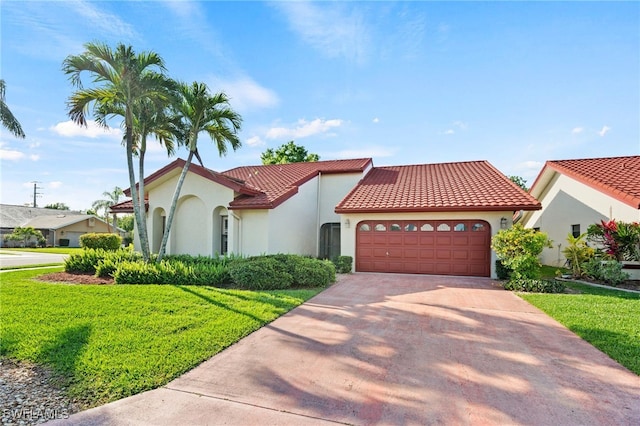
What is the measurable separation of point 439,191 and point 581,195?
637cm

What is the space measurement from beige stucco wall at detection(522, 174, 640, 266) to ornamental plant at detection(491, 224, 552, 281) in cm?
458

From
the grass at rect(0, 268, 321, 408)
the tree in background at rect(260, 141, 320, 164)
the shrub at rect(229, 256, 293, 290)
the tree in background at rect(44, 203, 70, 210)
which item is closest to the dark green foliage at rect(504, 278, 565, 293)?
the grass at rect(0, 268, 321, 408)

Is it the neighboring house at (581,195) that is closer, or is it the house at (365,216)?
the neighboring house at (581,195)

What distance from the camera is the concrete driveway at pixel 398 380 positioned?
10.6 ft

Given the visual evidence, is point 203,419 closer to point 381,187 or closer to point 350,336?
point 350,336

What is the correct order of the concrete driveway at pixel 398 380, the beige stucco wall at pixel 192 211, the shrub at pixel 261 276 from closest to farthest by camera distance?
1. the concrete driveway at pixel 398 380
2. the shrub at pixel 261 276
3. the beige stucco wall at pixel 192 211

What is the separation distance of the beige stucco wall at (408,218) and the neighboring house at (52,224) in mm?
44164

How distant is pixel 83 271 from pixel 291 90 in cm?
1161

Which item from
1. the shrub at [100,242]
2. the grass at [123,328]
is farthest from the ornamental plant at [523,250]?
the shrub at [100,242]

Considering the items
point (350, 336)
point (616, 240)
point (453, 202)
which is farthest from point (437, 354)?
point (616, 240)

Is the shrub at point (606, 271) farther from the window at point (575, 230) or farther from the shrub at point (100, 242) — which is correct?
the shrub at point (100, 242)

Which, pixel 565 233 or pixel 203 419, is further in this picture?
pixel 565 233

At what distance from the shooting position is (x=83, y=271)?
39.5 ft

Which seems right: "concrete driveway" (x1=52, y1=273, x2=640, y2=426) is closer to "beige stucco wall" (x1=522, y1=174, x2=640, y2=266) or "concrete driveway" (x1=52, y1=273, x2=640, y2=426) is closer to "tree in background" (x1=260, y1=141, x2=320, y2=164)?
"beige stucco wall" (x1=522, y1=174, x2=640, y2=266)
